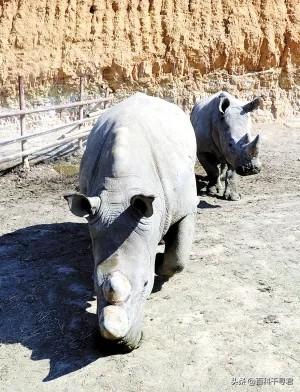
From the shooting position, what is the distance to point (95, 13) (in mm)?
13086

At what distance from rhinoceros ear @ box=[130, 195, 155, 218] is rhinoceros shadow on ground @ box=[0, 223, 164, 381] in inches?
41.3

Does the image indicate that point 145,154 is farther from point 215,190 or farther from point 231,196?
point 215,190

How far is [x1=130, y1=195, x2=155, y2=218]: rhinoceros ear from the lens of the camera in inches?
160

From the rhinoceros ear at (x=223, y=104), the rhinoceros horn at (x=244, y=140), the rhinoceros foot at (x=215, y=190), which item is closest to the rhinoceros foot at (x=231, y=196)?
the rhinoceros foot at (x=215, y=190)

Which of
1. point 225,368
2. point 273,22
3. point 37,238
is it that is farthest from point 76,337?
point 273,22

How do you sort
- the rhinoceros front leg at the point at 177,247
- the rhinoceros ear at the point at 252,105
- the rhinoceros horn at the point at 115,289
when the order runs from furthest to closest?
the rhinoceros ear at the point at 252,105 < the rhinoceros front leg at the point at 177,247 < the rhinoceros horn at the point at 115,289

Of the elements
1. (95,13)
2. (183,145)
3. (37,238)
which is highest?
Result: (95,13)

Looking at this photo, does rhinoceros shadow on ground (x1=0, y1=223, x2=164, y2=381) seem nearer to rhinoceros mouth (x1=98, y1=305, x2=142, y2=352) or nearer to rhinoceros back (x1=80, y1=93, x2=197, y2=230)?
rhinoceros mouth (x1=98, y1=305, x2=142, y2=352)

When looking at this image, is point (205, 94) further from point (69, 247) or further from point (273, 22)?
point (69, 247)

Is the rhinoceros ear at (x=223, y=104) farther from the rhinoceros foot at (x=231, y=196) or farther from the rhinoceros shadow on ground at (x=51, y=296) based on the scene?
the rhinoceros shadow on ground at (x=51, y=296)

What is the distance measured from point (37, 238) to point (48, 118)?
17.9 ft

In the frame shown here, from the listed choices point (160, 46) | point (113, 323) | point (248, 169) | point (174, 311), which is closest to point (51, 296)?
point (174, 311)

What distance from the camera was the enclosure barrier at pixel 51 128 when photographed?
33.1 ft

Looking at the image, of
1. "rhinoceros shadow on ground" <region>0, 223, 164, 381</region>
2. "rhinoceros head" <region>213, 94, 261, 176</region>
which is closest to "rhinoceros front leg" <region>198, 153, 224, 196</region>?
"rhinoceros head" <region>213, 94, 261, 176</region>
